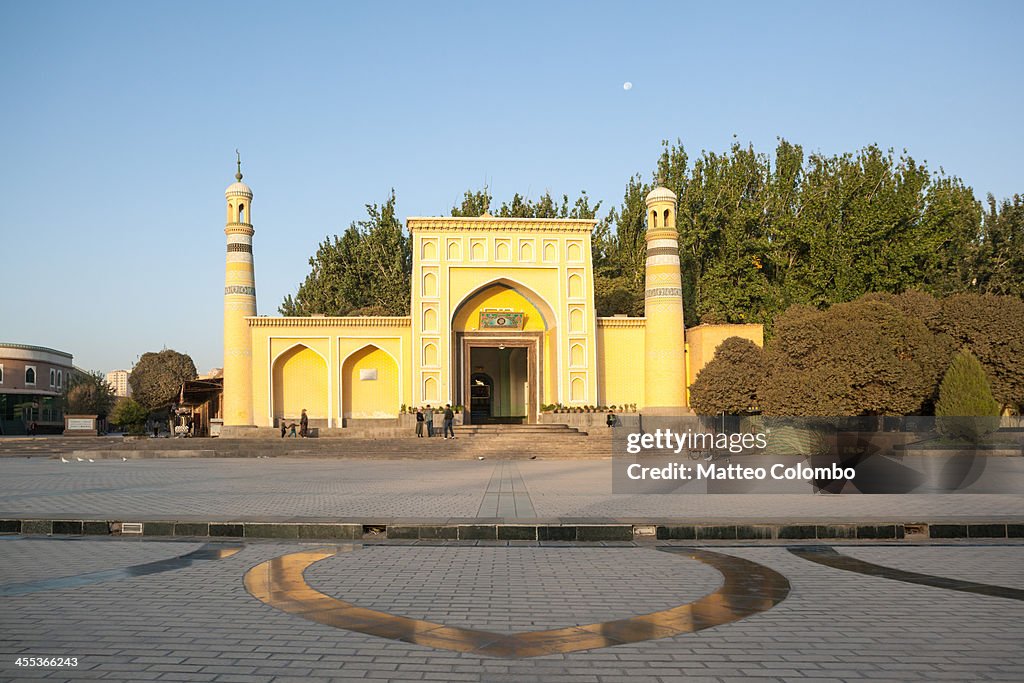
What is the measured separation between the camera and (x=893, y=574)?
6.44 m

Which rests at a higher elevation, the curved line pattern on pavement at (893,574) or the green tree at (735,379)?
the green tree at (735,379)

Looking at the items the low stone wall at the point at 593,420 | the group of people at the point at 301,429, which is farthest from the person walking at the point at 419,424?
the low stone wall at the point at 593,420

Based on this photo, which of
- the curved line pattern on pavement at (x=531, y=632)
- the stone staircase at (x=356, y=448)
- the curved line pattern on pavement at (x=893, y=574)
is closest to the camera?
the curved line pattern on pavement at (x=531, y=632)

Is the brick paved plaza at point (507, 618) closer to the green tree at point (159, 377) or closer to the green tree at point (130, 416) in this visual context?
the green tree at point (130, 416)

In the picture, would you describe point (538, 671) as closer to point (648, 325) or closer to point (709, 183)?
point (648, 325)

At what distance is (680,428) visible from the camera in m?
28.5

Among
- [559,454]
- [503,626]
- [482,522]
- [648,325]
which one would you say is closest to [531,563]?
[482,522]

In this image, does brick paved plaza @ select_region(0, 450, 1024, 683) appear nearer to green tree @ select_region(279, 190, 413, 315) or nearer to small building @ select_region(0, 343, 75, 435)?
green tree @ select_region(279, 190, 413, 315)

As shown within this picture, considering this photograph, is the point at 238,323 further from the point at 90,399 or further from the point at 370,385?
the point at 90,399

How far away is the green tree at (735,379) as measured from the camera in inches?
1058

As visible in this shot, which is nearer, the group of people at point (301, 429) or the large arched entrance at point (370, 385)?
the group of people at point (301, 429)

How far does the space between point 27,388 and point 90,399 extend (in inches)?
468

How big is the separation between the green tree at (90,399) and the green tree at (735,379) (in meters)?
35.8

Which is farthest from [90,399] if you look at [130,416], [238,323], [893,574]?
[893,574]
